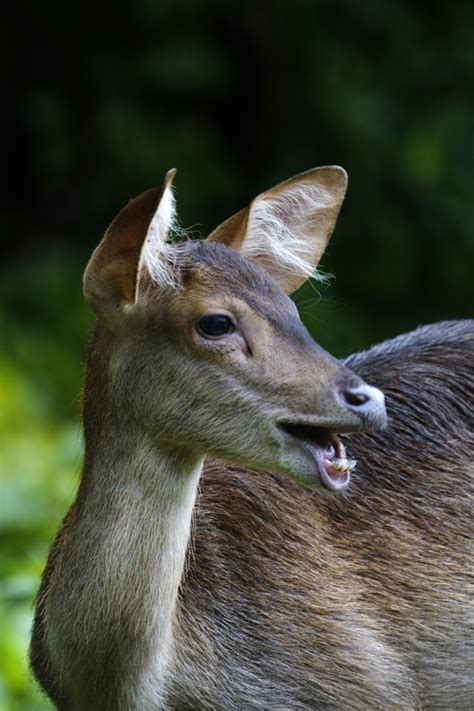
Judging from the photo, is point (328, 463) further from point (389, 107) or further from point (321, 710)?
point (389, 107)

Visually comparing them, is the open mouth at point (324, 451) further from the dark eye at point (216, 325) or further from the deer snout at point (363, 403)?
the dark eye at point (216, 325)

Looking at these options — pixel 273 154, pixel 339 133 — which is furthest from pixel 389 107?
pixel 273 154

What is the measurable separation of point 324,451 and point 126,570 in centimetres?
78

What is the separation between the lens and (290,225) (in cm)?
525

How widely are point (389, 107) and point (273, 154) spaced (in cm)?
148

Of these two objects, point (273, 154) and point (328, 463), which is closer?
point (328, 463)

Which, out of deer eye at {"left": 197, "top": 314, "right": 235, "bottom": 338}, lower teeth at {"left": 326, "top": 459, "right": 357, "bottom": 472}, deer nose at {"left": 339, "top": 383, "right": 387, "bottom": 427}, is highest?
deer eye at {"left": 197, "top": 314, "right": 235, "bottom": 338}

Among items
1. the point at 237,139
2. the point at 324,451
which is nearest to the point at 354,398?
the point at 324,451

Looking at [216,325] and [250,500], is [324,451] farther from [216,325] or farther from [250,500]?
[250,500]

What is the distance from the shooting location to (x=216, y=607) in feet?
16.6

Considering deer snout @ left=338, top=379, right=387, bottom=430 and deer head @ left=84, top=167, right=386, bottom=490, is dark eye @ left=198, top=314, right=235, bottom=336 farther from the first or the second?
deer snout @ left=338, top=379, right=387, bottom=430

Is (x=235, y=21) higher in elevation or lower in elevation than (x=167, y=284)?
lower

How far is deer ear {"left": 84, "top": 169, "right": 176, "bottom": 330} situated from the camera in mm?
4434

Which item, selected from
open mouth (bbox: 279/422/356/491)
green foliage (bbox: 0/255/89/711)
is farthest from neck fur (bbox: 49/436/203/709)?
green foliage (bbox: 0/255/89/711)
